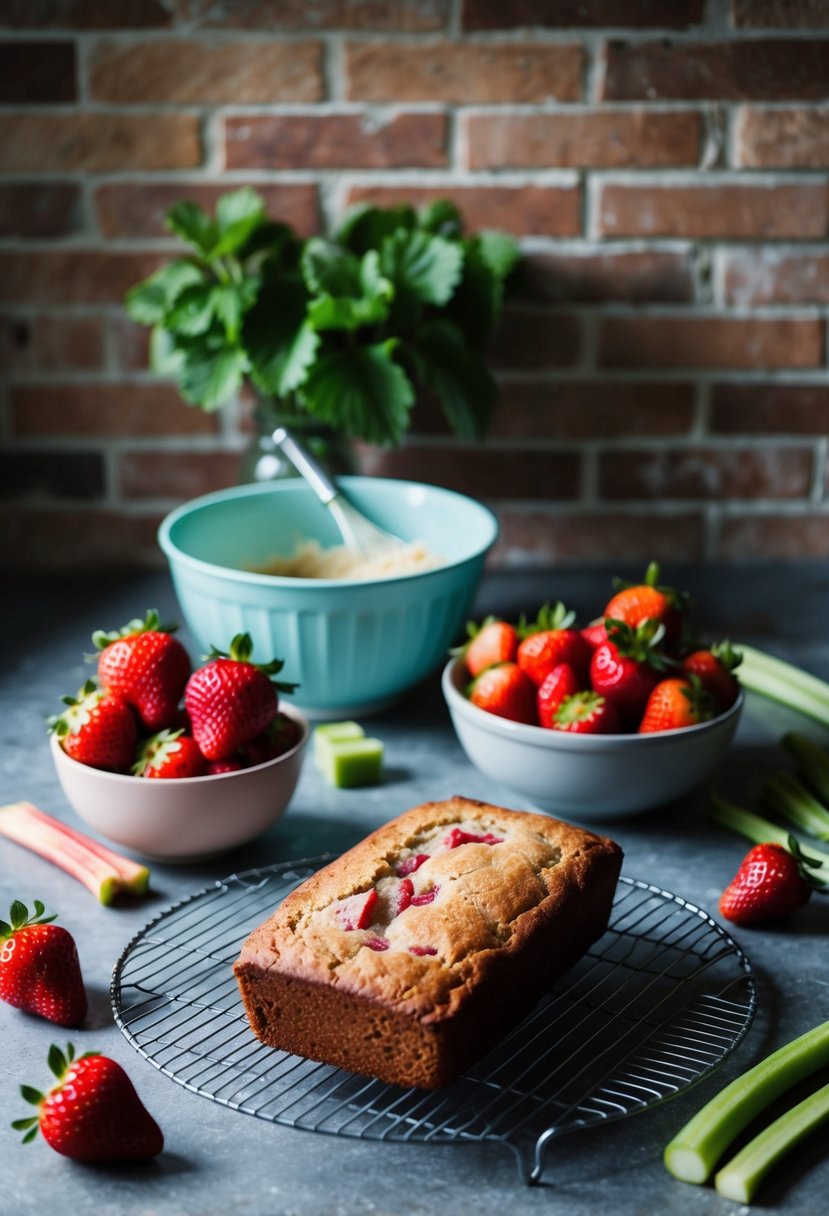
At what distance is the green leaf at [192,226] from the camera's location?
1681 millimetres

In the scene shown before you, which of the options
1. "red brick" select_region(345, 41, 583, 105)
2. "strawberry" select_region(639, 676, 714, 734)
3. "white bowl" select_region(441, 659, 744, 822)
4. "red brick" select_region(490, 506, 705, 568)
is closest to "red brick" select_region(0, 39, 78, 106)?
"red brick" select_region(345, 41, 583, 105)

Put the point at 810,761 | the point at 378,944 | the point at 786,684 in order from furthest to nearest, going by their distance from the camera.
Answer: the point at 786,684
the point at 810,761
the point at 378,944

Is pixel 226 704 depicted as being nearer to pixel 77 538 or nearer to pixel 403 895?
pixel 403 895

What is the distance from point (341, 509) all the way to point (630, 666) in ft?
1.57

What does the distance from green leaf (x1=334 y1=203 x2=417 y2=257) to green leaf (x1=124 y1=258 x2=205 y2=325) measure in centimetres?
20

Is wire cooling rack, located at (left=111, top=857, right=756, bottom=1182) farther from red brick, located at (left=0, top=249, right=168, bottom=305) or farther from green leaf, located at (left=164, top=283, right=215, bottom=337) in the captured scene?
red brick, located at (left=0, top=249, right=168, bottom=305)

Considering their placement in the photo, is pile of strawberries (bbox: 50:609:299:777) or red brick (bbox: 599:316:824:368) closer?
pile of strawberries (bbox: 50:609:299:777)

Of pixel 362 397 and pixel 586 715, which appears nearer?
pixel 586 715

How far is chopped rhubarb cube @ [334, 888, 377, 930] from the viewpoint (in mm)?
970

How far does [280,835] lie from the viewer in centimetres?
130

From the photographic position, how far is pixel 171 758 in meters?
1.17

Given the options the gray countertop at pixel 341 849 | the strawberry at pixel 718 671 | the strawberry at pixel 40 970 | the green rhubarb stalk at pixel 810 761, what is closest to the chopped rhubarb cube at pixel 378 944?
the gray countertop at pixel 341 849

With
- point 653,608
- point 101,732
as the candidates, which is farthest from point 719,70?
point 101,732

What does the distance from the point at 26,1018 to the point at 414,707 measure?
67 cm
